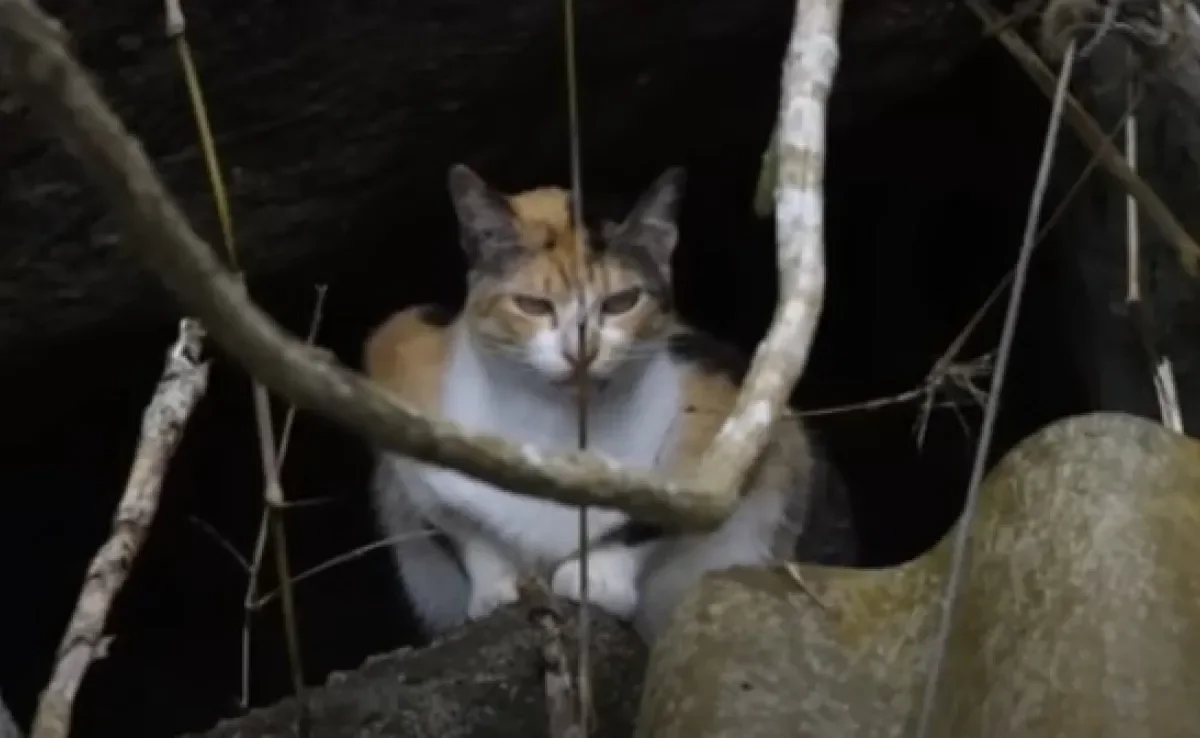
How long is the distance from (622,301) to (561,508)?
0.20 m

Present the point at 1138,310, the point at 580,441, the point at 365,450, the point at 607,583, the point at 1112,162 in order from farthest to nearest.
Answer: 1. the point at 365,450
2. the point at 607,583
3. the point at 1138,310
4. the point at 1112,162
5. the point at 580,441

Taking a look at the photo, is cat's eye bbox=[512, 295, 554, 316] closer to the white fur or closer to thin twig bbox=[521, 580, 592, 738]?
the white fur

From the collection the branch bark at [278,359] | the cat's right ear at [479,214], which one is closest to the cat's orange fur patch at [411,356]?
the cat's right ear at [479,214]

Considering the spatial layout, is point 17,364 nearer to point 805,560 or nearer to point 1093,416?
point 805,560

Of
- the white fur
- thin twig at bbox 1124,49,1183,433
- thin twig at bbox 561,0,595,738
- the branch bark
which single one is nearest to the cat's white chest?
the white fur

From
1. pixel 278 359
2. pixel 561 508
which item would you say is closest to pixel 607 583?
pixel 561 508

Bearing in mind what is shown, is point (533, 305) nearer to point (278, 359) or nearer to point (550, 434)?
point (550, 434)

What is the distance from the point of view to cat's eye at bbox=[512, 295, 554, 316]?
167 centimetres

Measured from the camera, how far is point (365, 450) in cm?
216

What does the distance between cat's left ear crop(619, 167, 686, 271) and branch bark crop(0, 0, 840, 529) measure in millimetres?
754

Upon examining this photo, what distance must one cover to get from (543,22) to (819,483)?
1.85ft

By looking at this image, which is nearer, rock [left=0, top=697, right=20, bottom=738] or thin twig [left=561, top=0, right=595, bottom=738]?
thin twig [left=561, top=0, right=595, bottom=738]

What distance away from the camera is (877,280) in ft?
7.63

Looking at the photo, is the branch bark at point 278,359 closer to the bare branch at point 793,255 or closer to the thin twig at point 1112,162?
the bare branch at point 793,255
